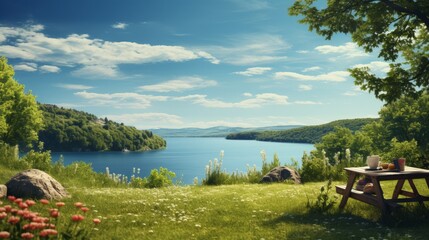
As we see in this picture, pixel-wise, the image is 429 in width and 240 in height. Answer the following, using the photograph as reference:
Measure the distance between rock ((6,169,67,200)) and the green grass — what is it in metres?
0.74

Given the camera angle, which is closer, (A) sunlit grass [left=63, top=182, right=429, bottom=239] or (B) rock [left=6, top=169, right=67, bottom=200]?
(A) sunlit grass [left=63, top=182, right=429, bottom=239]

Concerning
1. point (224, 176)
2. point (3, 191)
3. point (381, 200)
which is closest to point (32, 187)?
point (3, 191)

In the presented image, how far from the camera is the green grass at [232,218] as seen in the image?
8656 mm

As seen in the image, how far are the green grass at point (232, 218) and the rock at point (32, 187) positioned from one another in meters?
0.74

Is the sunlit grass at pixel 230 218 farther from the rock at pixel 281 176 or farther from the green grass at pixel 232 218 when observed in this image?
the rock at pixel 281 176

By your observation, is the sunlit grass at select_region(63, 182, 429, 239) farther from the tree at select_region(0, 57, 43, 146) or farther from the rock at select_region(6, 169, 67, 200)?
the tree at select_region(0, 57, 43, 146)

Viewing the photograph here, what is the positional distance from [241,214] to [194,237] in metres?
2.87

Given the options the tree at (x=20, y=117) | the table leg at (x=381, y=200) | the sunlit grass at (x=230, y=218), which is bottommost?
the sunlit grass at (x=230, y=218)

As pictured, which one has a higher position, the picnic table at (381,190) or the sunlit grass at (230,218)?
the picnic table at (381,190)

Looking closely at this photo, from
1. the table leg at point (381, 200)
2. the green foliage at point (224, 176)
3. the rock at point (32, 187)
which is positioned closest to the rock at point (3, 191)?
the rock at point (32, 187)

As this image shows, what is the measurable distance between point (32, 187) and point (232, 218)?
21.6 ft

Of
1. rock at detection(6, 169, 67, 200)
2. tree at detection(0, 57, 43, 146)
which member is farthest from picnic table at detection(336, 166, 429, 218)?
tree at detection(0, 57, 43, 146)

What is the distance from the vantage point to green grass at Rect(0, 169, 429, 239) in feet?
28.4

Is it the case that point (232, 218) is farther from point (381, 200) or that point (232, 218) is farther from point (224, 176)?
point (224, 176)
